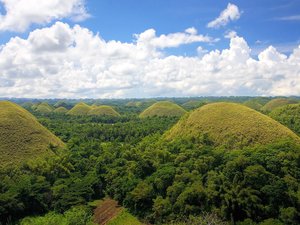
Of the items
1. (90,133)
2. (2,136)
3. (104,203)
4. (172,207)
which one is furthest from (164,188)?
(90,133)

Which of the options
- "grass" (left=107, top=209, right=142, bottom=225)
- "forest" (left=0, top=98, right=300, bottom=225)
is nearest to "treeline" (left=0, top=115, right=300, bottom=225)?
"forest" (left=0, top=98, right=300, bottom=225)

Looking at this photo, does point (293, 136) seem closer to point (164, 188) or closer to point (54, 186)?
point (164, 188)

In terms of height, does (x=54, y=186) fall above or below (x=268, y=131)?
below

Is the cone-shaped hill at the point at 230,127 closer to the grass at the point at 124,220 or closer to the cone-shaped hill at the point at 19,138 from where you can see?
the grass at the point at 124,220

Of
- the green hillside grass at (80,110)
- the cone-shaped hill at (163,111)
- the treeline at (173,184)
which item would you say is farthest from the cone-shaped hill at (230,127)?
the green hillside grass at (80,110)

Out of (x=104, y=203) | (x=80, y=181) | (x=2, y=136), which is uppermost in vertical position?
(x=2, y=136)

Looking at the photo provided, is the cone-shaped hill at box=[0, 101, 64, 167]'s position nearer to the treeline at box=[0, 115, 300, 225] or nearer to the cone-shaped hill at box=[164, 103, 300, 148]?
the treeline at box=[0, 115, 300, 225]

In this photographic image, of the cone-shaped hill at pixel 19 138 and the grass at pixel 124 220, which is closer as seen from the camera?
the grass at pixel 124 220
